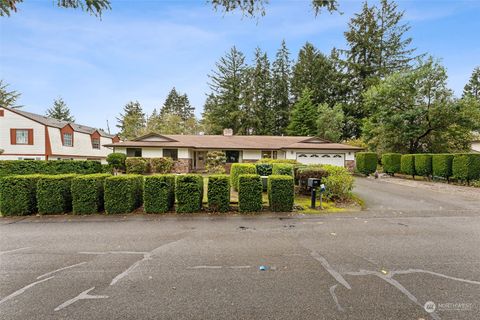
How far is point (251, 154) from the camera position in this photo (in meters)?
21.1

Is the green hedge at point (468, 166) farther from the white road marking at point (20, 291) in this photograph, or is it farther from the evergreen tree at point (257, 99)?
the evergreen tree at point (257, 99)

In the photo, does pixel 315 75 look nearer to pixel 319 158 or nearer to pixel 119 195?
pixel 319 158

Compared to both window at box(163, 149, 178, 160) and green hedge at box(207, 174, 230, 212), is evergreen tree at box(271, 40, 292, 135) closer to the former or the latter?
window at box(163, 149, 178, 160)

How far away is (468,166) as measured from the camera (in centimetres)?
1268

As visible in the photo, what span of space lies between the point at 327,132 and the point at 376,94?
27.5 feet

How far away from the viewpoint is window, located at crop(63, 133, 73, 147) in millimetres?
23614

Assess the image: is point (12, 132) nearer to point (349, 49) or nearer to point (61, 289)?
point (61, 289)

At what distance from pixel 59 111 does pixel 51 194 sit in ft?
197

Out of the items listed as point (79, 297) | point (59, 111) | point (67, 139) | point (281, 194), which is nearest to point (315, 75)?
point (281, 194)

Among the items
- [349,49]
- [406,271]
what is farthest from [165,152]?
[349,49]

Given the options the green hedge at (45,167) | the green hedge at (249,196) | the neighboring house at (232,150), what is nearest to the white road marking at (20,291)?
the green hedge at (249,196)

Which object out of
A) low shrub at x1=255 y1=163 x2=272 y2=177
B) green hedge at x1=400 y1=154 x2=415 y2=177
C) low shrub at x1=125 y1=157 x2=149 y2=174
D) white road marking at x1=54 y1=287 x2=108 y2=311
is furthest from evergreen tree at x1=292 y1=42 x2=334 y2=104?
white road marking at x1=54 y1=287 x2=108 y2=311

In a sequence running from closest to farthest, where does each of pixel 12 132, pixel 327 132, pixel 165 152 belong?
pixel 165 152 → pixel 12 132 → pixel 327 132

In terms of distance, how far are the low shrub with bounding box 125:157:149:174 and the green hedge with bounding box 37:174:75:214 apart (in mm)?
10944
